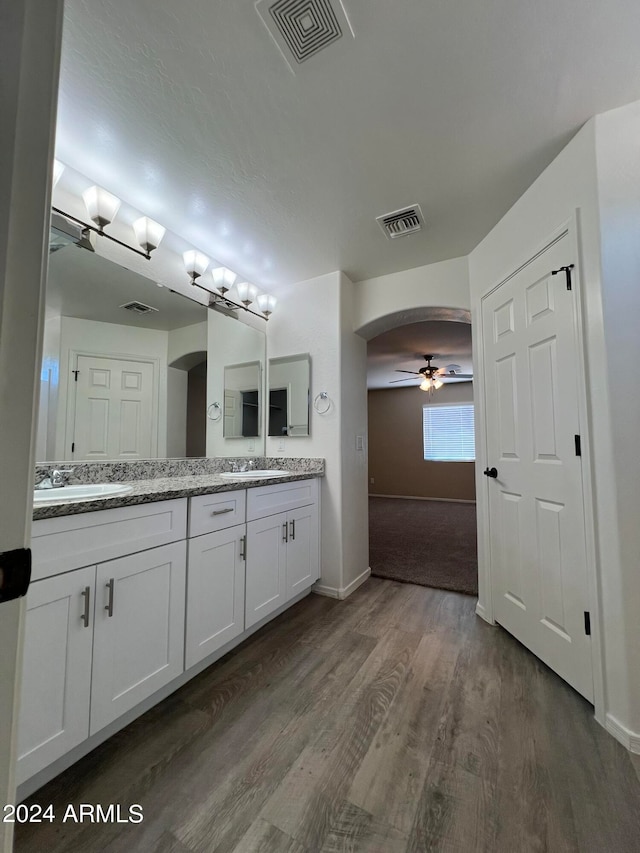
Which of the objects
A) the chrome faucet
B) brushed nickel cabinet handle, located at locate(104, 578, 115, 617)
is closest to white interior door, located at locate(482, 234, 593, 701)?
brushed nickel cabinet handle, located at locate(104, 578, 115, 617)

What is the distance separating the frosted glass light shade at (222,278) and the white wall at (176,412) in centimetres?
69

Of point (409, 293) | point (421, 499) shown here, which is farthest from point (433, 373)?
point (409, 293)

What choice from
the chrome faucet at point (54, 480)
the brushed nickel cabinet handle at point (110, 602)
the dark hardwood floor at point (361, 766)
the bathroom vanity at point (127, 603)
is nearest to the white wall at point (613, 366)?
the dark hardwood floor at point (361, 766)

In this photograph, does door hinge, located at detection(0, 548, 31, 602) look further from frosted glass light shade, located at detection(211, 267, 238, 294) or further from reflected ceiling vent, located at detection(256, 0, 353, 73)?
frosted glass light shade, located at detection(211, 267, 238, 294)

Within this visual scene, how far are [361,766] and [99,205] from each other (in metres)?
2.60

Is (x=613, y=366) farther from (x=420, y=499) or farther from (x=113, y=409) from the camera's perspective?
(x=420, y=499)

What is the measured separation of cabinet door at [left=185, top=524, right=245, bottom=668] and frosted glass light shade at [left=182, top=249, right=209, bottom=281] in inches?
64.8

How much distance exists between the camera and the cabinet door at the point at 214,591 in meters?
1.56

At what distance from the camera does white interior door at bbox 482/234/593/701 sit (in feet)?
5.14

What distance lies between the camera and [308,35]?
1186 mm

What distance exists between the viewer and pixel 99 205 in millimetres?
1712

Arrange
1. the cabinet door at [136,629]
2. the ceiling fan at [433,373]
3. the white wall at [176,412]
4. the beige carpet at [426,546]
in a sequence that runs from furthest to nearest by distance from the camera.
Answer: the ceiling fan at [433,373], the beige carpet at [426,546], the white wall at [176,412], the cabinet door at [136,629]

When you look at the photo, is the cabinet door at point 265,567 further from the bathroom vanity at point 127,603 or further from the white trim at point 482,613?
the white trim at point 482,613

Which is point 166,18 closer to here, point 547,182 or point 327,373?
point 547,182
